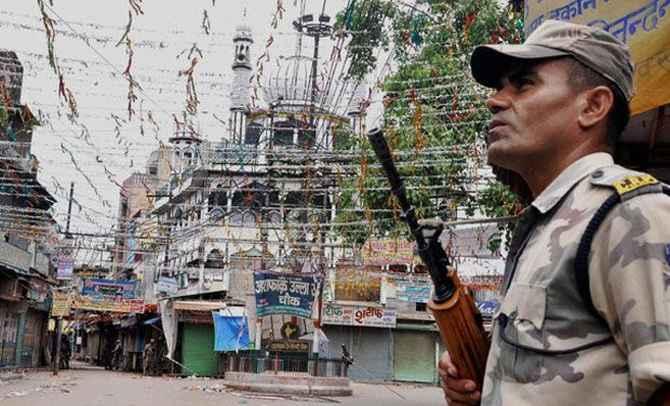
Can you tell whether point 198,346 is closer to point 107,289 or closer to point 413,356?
point 107,289

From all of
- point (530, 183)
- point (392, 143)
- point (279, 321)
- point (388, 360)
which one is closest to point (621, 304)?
point (530, 183)

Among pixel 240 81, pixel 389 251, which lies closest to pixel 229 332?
pixel 389 251

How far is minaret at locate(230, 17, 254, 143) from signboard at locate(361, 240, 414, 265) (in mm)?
5977

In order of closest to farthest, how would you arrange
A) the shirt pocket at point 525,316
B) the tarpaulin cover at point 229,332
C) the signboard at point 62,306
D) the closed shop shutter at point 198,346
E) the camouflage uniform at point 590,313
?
the camouflage uniform at point 590,313 < the shirt pocket at point 525,316 < the tarpaulin cover at point 229,332 < the signboard at point 62,306 < the closed shop shutter at point 198,346

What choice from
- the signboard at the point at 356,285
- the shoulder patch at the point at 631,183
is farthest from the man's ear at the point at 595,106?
the signboard at the point at 356,285

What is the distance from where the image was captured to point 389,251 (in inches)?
1004

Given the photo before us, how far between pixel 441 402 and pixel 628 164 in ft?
54.7

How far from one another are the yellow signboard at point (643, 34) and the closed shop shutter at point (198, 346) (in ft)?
95.8

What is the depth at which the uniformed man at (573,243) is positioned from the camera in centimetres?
123

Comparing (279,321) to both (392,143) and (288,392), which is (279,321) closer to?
(288,392)

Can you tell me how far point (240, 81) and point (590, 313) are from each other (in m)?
22.8

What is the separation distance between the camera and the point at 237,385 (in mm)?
22016

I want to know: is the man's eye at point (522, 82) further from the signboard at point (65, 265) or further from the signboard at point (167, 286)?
the signboard at point (65, 265)

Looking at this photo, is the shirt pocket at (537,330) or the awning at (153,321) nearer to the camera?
the shirt pocket at (537,330)
